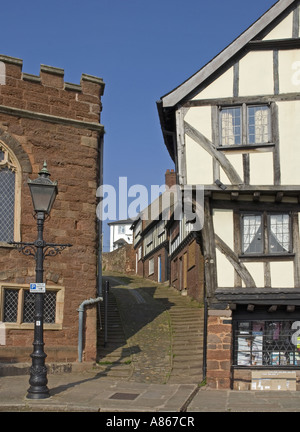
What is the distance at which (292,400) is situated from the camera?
452 inches

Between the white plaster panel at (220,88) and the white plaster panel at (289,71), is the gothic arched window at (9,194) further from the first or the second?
the white plaster panel at (289,71)

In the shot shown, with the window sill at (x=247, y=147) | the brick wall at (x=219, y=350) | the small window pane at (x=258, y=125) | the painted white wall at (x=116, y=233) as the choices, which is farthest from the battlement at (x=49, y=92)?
→ the painted white wall at (x=116, y=233)

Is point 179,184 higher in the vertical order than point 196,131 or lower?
lower

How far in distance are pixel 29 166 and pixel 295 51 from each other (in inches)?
279

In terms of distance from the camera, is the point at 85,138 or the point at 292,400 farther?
the point at 85,138

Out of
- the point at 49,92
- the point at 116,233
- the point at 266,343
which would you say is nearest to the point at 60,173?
the point at 49,92

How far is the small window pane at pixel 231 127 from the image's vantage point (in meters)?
13.5

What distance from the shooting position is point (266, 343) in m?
13.3

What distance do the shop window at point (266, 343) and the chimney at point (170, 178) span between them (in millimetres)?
22784

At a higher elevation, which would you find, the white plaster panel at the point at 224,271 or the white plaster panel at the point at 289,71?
the white plaster panel at the point at 289,71

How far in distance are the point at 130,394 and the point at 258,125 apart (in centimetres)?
689

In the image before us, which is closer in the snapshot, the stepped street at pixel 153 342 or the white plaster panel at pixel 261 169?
the white plaster panel at pixel 261 169

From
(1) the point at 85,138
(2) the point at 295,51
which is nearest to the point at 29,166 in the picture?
(1) the point at 85,138

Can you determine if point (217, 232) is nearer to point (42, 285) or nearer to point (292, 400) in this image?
point (292, 400)
